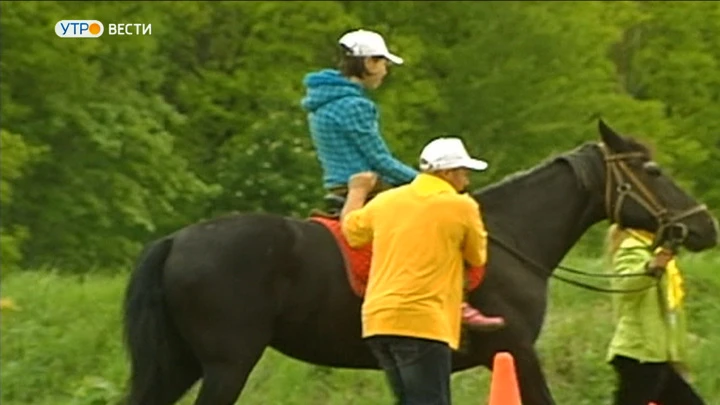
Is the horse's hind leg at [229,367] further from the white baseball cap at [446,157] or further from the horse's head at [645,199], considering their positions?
the horse's head at [645,199]

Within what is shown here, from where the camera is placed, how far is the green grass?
12.5m

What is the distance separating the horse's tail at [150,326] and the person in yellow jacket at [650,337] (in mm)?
2506

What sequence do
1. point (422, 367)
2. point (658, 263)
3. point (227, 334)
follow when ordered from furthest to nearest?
1. point (658, 263)
2. point (227, 334)
3. point (422, 367)

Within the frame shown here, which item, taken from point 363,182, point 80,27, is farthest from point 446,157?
point 80,27

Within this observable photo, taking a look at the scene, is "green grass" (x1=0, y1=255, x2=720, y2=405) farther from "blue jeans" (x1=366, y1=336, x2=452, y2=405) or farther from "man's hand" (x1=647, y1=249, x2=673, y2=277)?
"blue jeans" (x1=366, y1=336, x2=452, y2=405)

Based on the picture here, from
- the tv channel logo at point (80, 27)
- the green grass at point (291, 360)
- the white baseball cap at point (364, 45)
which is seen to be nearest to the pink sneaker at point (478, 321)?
the white baseball cap at point (364, 45)

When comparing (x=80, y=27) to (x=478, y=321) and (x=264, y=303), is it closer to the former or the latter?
(x=264, y=303)

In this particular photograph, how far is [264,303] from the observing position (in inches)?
386

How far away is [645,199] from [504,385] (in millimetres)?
2178

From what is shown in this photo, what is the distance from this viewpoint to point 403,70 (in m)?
35.3

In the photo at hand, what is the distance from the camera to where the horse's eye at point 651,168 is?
10.4 m

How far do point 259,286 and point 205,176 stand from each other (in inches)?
997

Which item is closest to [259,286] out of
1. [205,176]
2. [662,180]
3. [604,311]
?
[662,180]

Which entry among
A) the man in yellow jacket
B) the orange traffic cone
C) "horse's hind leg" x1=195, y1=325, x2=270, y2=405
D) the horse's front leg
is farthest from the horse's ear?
"horse's hind leg" x1=195, y1=325, x2=270, y2=405
